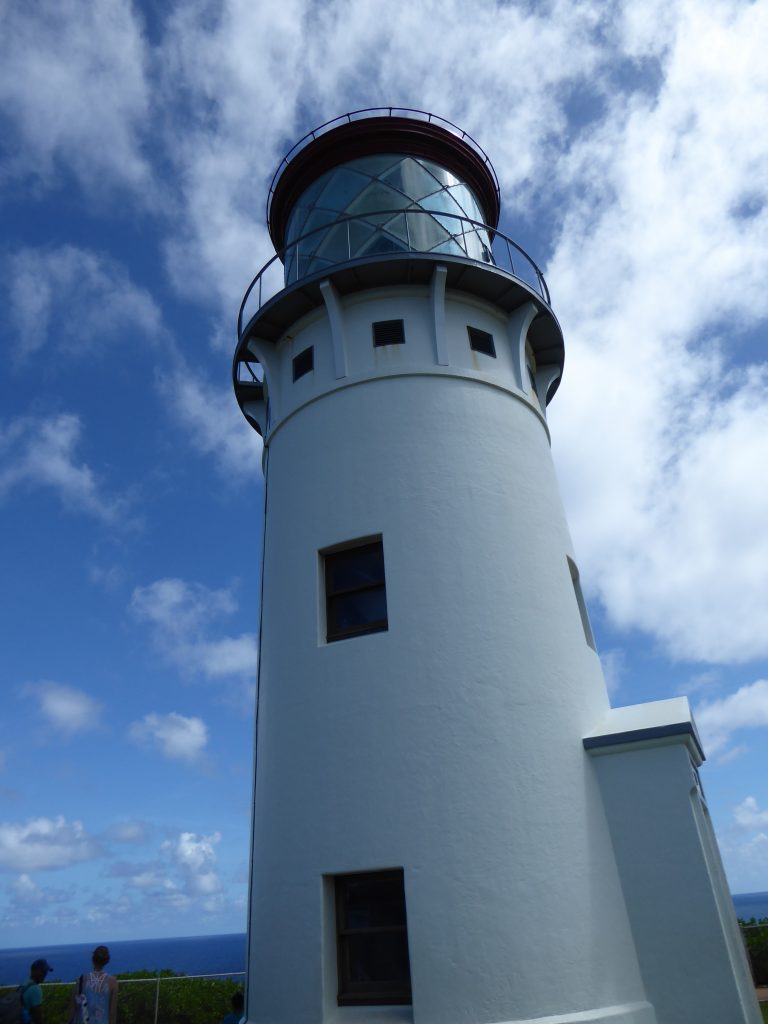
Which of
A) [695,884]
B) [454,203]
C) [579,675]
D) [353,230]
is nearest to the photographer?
[695,884]

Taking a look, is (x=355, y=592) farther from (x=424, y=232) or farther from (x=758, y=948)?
(x=758, y=948)

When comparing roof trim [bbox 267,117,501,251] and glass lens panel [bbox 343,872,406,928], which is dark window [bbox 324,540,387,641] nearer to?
glass lens panel [bbox 343,872,406,928]

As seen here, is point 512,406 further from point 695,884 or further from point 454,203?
point 695,884

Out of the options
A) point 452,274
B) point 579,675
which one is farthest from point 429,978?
point 452,274

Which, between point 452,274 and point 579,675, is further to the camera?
point 452,274

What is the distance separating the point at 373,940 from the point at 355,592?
403cm

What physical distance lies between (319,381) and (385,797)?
6266mm

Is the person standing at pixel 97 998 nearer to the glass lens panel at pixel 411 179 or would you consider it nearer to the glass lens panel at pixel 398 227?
the glass lens panel at pixel 398 227

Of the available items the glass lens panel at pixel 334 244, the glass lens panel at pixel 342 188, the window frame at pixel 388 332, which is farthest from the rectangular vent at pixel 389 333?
the glass lens panel at pixel 342 188

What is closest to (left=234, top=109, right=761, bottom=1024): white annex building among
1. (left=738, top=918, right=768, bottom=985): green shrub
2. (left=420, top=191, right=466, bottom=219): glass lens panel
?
(left=420, top=191, right=466, bottom=219): glass lens panel

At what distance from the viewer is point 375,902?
8180mm

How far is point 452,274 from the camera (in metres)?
11.7

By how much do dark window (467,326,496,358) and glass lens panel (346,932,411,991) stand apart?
324 inches

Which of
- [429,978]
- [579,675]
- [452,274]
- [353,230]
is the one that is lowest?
[429,978]
